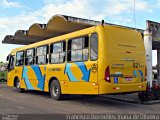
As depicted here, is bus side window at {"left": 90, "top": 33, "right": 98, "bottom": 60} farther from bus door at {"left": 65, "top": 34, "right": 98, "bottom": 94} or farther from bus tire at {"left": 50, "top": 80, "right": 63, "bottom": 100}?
bus tire at {"left": 50, "top": 80, "right": 63, "bottom": 100}

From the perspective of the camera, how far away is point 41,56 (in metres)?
16.1

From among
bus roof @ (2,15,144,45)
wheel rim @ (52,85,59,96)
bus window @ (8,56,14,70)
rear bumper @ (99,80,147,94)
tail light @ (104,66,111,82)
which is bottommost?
wheel rim @ (52,85,59,96)

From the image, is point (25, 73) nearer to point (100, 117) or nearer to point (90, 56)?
point (90, 56)

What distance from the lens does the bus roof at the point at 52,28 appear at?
15.9m

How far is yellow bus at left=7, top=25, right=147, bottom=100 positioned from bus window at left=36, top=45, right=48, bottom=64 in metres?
0.25

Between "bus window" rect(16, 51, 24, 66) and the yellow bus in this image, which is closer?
the yellow bus

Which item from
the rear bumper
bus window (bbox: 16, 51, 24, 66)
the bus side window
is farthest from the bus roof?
the rear bumper

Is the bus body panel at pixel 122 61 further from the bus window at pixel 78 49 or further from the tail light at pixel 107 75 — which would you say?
the bus window at pixel 78 49

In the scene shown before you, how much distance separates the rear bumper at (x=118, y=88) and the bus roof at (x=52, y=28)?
16.8 feet

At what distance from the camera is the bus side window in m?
11.6

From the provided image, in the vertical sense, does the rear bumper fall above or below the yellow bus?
below

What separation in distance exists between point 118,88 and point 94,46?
1.88 meters

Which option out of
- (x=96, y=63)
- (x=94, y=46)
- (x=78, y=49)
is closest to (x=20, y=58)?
(x=78, y=49)

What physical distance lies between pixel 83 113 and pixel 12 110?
2639mm
